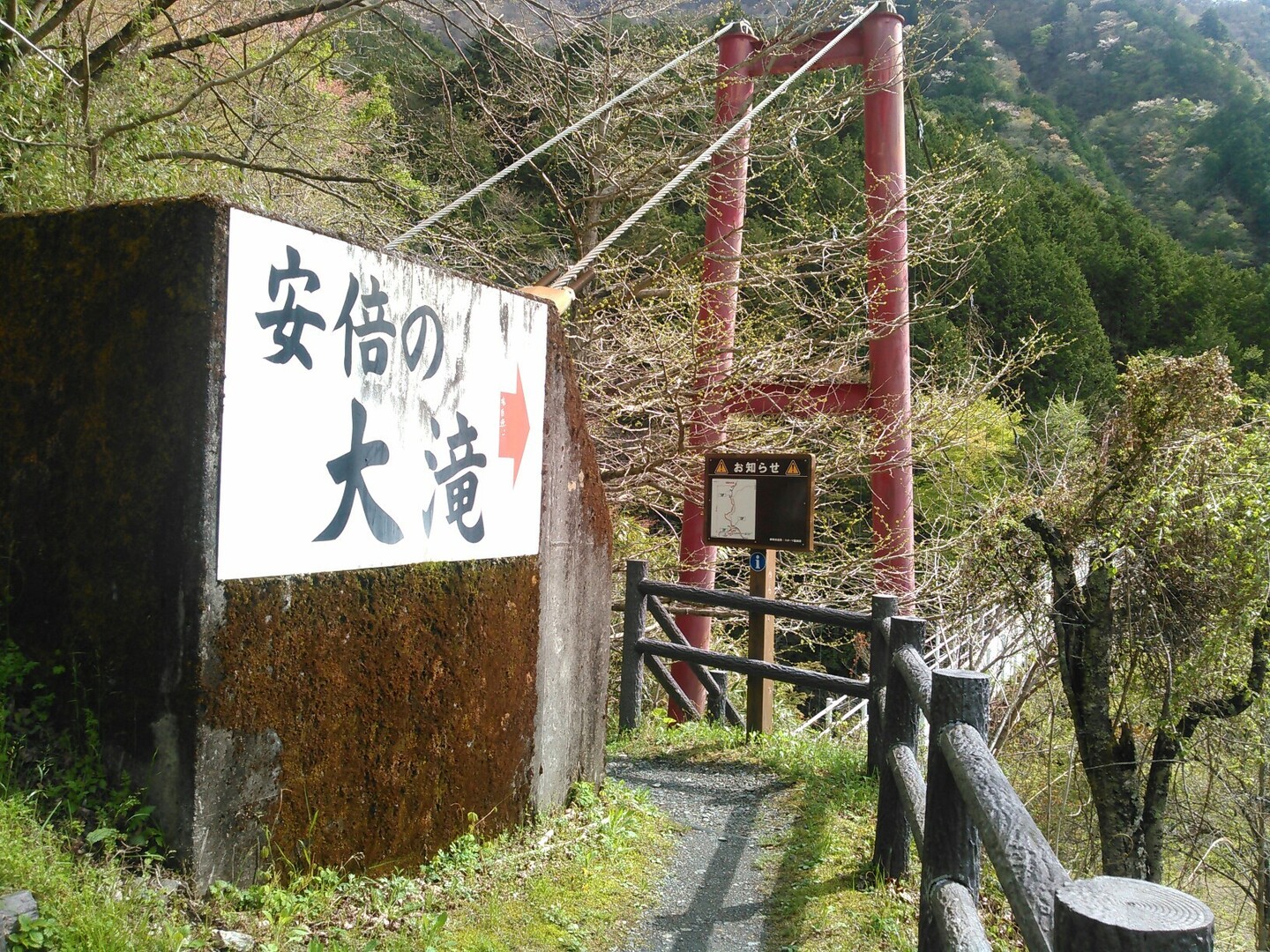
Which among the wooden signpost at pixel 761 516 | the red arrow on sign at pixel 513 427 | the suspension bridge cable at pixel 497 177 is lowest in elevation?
the wooden signpost at pixel 761 516

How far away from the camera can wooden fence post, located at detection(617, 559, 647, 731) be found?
6398 mm

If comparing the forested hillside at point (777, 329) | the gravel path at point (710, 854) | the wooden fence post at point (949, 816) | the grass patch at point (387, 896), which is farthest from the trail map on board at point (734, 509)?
the wooden fence post at point (949, 816)

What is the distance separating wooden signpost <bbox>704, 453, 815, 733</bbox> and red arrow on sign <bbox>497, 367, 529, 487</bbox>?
263 cm

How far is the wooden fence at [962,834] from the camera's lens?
1.17m

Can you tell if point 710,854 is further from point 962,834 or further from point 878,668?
point 962,834

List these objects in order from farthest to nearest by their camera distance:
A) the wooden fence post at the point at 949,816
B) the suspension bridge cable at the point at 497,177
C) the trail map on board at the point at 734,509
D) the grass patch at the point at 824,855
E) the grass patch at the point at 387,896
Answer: the trail map on board at the point at 734,509 → the suspension bridge cable at the point at 497,177 → the grass patch at the point at 824,855 → the wooden fence post at the point at 949,816 → the grass patch at the point at 387,896

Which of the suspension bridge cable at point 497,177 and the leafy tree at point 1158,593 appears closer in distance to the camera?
the suspension bridge cable at point 497,177

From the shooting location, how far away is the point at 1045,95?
50531mm

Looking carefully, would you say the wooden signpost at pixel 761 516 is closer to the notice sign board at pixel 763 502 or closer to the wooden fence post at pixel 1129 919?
the notice sign board at pixel 763 502

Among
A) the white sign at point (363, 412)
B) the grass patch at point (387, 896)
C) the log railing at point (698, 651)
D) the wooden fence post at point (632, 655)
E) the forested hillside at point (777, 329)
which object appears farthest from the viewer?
the forested hillside at point (777, 329)

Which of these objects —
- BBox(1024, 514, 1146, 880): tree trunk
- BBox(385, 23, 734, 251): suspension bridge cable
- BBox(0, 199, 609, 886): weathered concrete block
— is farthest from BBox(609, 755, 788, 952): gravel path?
BBox(1024, 514, 1146, 880): tree trunk

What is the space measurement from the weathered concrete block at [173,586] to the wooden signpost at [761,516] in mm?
3314

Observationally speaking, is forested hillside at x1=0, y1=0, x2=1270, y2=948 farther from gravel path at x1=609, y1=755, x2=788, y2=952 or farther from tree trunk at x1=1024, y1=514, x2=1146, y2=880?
gravel path at x1=609, y1=755, x2=788, y2=952

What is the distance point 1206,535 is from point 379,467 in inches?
324
